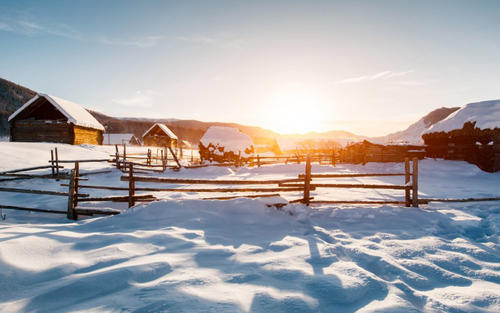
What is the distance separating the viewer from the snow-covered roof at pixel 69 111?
67.5 ft

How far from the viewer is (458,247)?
391 cm

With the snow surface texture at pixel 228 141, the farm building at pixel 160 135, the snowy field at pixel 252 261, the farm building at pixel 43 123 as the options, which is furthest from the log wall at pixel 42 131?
the snowy field at pixel 252 261

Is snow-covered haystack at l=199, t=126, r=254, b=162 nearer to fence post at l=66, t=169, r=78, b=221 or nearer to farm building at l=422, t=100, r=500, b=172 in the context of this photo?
farm building at l=422, t=100, r=500, b=172

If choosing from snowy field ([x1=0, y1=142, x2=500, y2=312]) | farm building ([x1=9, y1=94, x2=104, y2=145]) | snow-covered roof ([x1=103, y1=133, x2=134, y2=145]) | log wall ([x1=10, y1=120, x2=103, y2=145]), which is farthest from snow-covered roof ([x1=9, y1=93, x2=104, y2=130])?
snow-covered roof ([x1=103, y1=133, x2=134, y2=145])

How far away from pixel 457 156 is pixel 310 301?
20.1 metres

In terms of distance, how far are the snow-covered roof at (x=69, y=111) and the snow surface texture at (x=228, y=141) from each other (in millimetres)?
11629

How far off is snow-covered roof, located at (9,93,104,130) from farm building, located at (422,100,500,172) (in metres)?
30.1

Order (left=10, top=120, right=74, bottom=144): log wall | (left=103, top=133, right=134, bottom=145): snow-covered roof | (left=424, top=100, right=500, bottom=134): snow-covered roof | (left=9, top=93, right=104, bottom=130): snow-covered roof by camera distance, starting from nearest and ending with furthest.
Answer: (left=424, top=100, right=500, bottom=134): snow-covered roof
(left=9, top=93, right=104, bottom=130): snow-covered roof
(left=10, top=120, right=74, bottom=144): log wall
(left=103, top=133, right=134, bottom=145): snow-covered roof

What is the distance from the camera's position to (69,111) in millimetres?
21281

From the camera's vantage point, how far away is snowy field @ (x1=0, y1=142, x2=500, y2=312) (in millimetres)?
2287

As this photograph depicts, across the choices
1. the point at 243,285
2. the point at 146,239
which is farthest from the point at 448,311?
the point at 146,239

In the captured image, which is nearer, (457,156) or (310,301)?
(310,301)

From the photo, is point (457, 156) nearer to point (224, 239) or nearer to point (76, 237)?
point (224, 239)

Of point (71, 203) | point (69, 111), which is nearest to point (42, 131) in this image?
point (69, 111)
